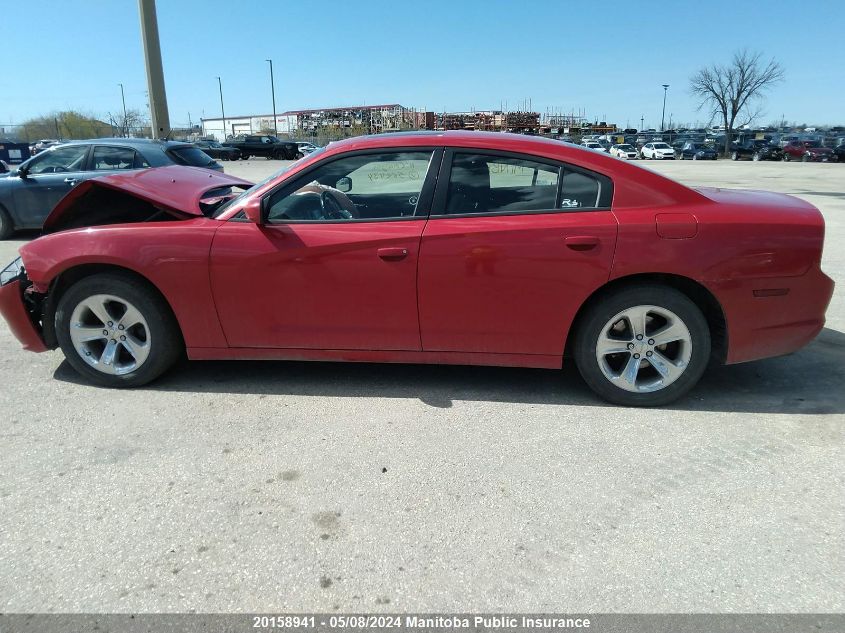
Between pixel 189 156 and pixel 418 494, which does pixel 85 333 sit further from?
pixel 189 156

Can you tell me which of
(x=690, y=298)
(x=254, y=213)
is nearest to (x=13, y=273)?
(x=254, y=213)

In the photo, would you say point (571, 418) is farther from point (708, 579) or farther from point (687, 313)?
point (708, 579)

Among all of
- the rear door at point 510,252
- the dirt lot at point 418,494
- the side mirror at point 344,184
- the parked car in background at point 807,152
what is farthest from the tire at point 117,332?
the parked car in background at point 807,152

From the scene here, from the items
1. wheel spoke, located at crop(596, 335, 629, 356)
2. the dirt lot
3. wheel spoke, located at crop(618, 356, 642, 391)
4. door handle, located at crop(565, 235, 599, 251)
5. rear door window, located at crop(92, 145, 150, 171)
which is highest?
rear door window, located at crop(92, 145, 150, 171)

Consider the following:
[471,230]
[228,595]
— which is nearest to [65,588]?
[228,595]

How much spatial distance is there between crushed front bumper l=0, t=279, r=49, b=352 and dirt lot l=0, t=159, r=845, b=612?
0.97ft

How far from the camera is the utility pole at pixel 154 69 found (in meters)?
15.6

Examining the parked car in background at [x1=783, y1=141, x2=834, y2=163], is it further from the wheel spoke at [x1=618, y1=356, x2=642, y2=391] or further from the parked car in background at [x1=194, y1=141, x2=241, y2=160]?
the wheel spoke at [x1=618, y1=356, x2=642, y2=391]

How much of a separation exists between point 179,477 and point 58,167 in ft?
26.8

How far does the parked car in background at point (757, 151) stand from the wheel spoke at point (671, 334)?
47.5m

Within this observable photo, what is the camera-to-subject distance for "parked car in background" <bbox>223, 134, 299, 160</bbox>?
45406 mm

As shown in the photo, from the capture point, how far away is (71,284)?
152 inches

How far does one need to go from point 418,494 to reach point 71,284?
271cm

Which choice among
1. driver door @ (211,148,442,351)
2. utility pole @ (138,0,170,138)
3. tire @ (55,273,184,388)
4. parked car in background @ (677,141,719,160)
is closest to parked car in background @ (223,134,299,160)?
utility pole @ (138,0,170,138)
